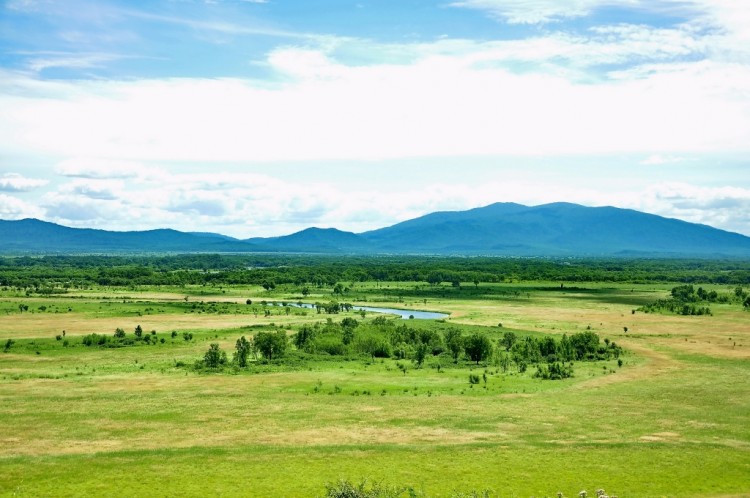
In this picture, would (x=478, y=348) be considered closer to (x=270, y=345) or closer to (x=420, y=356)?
(x=420, y=356)

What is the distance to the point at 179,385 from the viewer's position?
69.5m

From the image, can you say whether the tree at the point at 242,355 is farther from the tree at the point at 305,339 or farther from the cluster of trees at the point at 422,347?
the tree at the point at 305,339

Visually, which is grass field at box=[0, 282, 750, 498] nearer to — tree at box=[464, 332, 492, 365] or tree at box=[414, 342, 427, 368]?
tree at box=[414, 342, 427, 368]

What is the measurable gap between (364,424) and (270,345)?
34.7 meters

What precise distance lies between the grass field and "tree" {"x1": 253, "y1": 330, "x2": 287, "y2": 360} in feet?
16.2

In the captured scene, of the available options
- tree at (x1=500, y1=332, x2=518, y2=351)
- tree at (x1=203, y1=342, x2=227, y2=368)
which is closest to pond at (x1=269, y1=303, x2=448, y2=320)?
tree at (x1=500, y1=332, x2=518, y2=351)

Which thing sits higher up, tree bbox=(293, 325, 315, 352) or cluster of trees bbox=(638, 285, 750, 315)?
cluster of trees bbox=(638, 285, 750, 315)

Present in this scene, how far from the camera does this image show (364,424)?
54375mm

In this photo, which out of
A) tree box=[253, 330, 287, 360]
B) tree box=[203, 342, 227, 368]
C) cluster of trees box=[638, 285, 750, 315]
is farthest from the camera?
cluster of trees box=[638, 285, 750, 315]

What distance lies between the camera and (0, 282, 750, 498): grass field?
41.2 m

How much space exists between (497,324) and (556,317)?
1803 cm

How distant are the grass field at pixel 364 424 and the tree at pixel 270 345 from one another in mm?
4952

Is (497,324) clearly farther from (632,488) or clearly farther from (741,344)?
(632,488)

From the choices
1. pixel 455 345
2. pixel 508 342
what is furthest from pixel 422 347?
pixel 508 342
